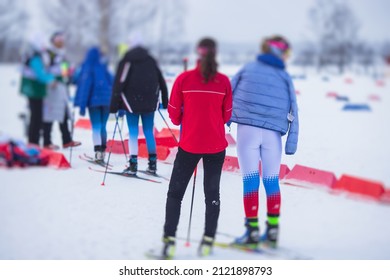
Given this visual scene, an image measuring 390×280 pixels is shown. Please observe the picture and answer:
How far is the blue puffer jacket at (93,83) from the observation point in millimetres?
3980

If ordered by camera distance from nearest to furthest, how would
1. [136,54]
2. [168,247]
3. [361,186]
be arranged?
[168,247] < [361,186] < [136,54]

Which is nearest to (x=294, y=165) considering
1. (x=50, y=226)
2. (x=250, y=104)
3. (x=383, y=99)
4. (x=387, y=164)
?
(x=387, y=164)

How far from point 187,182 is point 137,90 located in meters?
1.19

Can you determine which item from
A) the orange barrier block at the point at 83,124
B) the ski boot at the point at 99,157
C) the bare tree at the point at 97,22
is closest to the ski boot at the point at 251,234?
the ski boot at the point at 99,157

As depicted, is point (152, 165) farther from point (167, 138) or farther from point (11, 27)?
point (11, 27)

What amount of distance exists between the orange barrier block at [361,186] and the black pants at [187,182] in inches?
46.5

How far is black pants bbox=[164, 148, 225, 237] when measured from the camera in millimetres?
2459

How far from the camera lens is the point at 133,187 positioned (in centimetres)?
330

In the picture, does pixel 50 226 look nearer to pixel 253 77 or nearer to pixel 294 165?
pixel 253 77

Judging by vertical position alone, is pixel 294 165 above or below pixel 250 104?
below

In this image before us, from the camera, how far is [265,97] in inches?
99.7

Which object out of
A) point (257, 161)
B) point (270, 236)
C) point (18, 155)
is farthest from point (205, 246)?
point (18, 155)

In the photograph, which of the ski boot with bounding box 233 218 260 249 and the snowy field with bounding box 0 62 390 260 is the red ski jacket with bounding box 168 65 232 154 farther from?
the snowy field with bounding box 0 62 390 260
